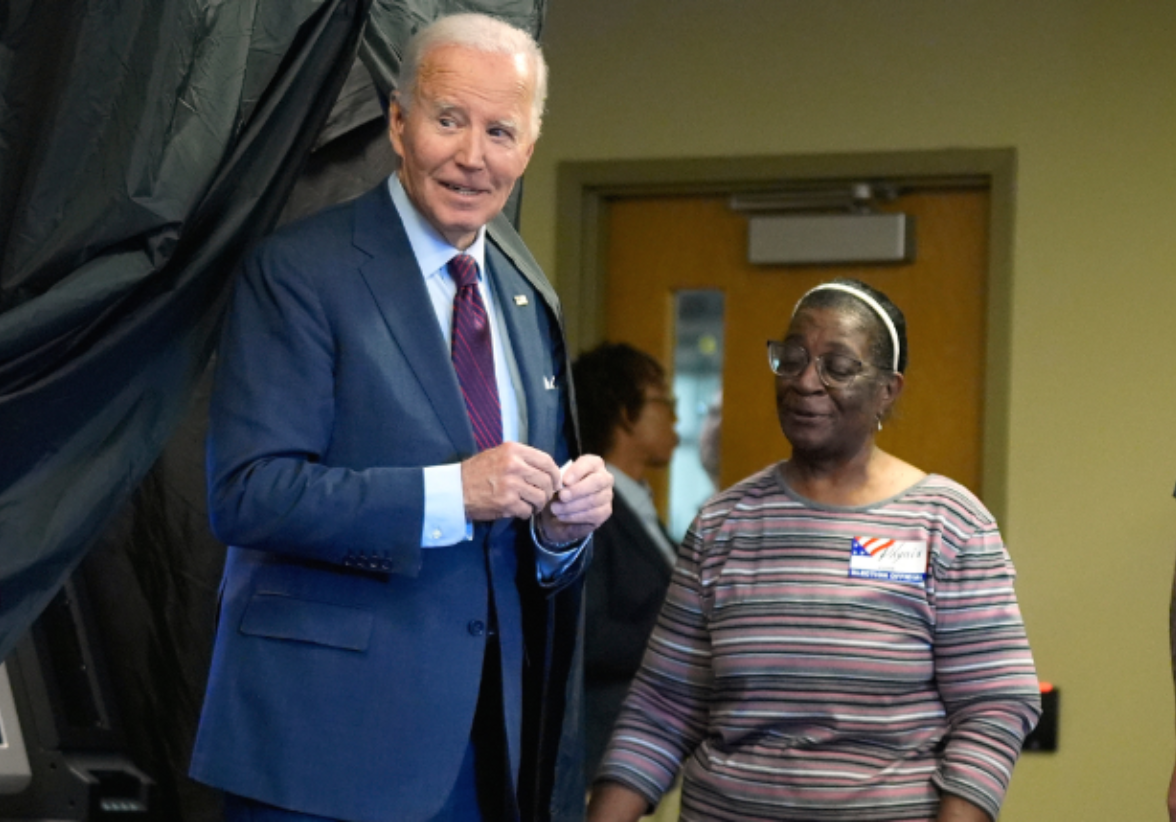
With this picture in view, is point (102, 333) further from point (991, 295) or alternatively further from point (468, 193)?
point (991, 295)

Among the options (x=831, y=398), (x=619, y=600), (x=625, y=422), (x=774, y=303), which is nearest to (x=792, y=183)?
(x=774, y=303)

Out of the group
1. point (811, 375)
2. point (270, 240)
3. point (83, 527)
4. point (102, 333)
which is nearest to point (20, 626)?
point (83, 527)

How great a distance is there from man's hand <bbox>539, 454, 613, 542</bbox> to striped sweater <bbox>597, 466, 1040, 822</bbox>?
42 centimetres

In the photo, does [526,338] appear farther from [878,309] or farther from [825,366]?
[878,309]

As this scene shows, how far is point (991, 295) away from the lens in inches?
169

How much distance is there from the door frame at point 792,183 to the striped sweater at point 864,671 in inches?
85.2

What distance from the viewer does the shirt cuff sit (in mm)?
1702

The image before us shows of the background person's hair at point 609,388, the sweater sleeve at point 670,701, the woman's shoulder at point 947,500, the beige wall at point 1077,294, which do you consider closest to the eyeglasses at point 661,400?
the background person's hair at point 609,388

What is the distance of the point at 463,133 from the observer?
183 centimetres

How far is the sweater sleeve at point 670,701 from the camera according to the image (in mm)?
2248

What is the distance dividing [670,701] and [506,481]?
725mm

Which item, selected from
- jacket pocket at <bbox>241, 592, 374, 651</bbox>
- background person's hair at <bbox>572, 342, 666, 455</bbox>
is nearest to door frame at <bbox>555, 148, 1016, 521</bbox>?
background person's hair at <bbox>572, 342, 666, 455</bbox>

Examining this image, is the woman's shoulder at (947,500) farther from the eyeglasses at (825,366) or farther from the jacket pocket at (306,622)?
the jacket pocket at (306,622)

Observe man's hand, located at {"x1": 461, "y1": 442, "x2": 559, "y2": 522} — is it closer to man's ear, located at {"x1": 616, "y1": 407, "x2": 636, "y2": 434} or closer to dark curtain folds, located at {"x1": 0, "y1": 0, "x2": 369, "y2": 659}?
dark curtain folds, located at {"x1": 0, "y1": 0, "x2": 369, "y2": 659}
